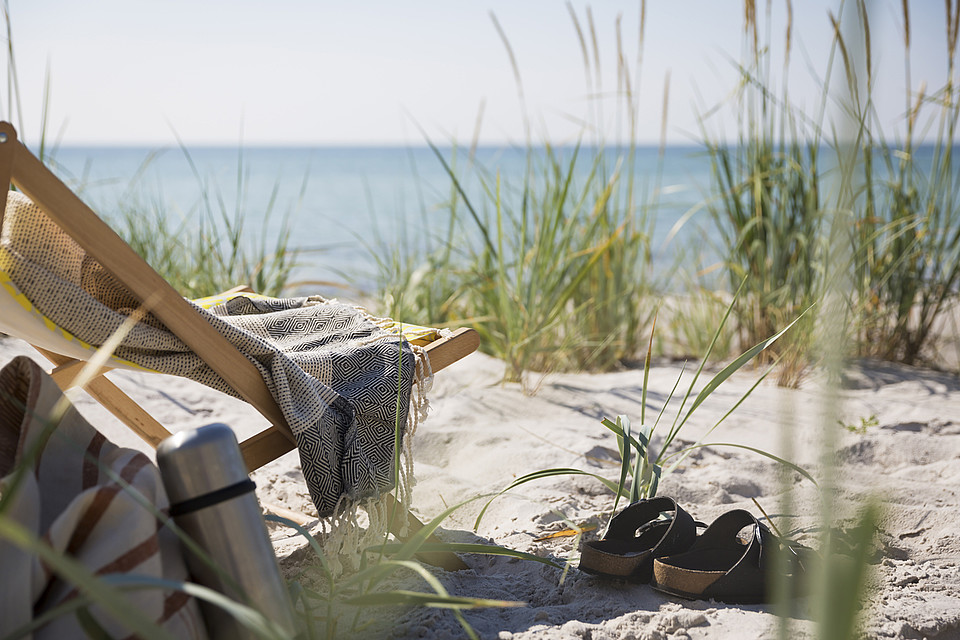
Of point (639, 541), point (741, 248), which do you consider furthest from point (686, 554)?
point (741, 248)

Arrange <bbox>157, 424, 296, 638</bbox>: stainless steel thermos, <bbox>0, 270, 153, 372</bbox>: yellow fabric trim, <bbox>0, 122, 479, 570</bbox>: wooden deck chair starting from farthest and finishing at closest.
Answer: <bbox>0, 270, 153, 372</bbox>: yellow fabric trim, <bbox>0, 122, 479, 570</bbox>: wooden deck chair, <bbox>157, 424, 296, 638</bbox>: stainless steel thermos

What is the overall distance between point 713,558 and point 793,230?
2.05 metres

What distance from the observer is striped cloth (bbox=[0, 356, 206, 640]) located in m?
0.75

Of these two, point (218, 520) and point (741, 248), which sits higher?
point (741, 248)

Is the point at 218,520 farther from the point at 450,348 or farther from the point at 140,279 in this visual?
the point at 450,348

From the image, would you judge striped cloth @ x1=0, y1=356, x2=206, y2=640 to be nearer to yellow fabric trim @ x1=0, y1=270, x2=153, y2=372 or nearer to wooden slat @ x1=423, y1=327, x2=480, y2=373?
yellow fabric trim @ x1=0, y1=270, x2=153, y2=372

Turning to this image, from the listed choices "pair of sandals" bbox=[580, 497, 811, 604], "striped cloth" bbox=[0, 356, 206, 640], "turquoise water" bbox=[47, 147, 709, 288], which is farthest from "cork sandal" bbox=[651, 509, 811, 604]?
"turquoise water" bbox=[47, 147, 709, 288]

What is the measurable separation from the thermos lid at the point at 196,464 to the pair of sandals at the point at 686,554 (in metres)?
0.76

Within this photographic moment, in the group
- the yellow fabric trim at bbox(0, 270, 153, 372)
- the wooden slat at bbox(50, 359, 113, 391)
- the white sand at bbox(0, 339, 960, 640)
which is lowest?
the white sand at bbox(0, 339, 960, 640)

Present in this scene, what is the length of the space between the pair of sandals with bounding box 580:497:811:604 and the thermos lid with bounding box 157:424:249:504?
758mm

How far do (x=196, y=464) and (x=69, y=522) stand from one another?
150mm

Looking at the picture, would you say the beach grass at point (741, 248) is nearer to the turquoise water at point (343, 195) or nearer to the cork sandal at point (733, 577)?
the turquoise water at point (343, 195)

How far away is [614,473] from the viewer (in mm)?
1960

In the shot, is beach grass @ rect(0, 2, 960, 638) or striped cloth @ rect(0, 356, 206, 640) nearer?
striped cloth @ rect(0, 356, 206, 640)
